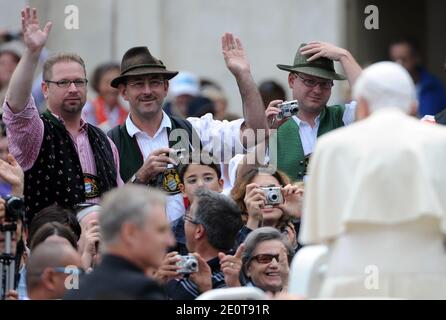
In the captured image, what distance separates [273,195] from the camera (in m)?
11.1

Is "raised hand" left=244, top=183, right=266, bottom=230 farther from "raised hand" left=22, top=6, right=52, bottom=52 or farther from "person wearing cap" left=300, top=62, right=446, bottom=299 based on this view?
"person wearing cap" left=300, top=62, right=446, bottom=299

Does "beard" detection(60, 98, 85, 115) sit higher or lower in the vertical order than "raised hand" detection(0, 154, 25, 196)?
higher

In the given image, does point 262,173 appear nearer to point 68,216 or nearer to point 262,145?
point 262,145

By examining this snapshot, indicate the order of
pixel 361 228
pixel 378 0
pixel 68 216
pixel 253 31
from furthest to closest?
pixel 378 0 < pixel 253 31 < pixel 68 216 < pixel 361 228

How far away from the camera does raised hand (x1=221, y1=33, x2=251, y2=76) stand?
1196 cm

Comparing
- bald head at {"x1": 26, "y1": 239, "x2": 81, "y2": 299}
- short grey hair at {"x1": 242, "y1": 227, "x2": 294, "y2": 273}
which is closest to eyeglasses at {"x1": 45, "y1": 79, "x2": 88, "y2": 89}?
short grey hair at {"x1": 242, "y1": 227, "x2": 294, "y2": 273}

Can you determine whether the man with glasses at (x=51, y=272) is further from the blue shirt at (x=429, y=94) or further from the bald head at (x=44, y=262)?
the blue shirt at (x=429, y=94)

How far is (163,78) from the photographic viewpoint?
1180 cm

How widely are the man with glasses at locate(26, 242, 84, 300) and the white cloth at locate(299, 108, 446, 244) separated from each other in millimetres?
1238

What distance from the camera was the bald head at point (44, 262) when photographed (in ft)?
29.3

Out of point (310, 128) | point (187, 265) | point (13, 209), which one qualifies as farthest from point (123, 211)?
point (310, 128)

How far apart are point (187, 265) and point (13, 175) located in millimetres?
1137
